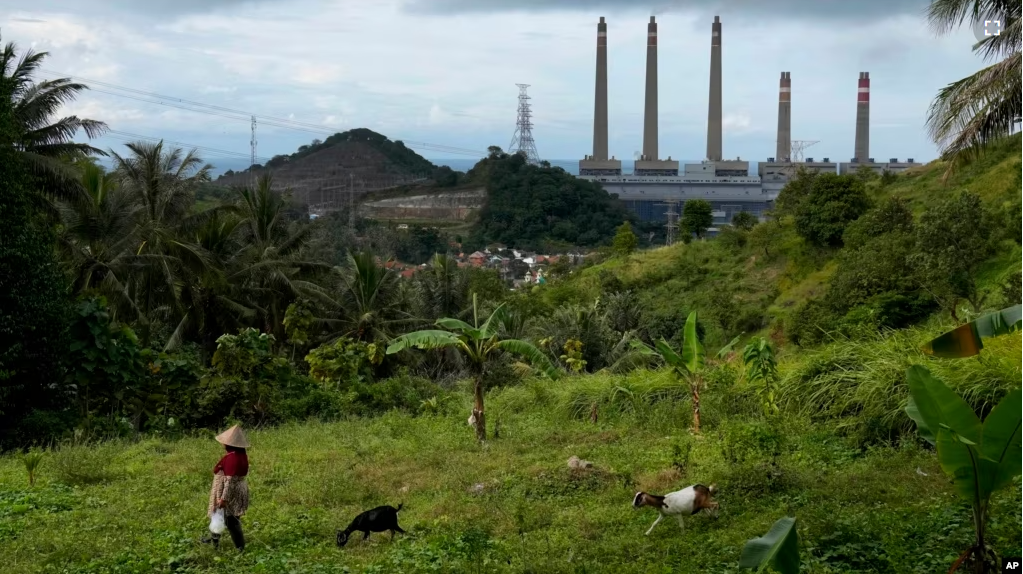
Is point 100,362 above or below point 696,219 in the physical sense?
below

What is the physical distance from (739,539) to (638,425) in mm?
5625

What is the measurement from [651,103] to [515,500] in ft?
354

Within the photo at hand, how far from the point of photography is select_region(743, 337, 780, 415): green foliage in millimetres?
11578

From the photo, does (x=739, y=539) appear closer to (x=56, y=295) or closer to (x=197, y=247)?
(x=56, y=295)

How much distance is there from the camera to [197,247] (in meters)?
21.5

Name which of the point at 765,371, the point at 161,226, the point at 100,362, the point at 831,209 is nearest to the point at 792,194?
the point at 831,209

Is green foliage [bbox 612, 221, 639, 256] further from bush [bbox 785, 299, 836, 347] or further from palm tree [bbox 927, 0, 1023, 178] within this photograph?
palm tree [bbox 927, 0, 1023, 178]

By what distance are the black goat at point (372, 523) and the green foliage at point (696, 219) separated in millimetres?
46045

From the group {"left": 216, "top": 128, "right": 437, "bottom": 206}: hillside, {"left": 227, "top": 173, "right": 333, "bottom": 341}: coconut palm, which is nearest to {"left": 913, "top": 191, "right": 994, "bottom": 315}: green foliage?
{"left": 227, "top": 173, "right": 333, "bottom": 341}: coconut palm

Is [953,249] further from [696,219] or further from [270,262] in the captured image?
[696,219]

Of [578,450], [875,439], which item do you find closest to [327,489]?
[578,450]

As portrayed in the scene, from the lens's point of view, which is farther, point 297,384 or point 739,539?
point 297,384

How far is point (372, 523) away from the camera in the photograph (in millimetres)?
7062

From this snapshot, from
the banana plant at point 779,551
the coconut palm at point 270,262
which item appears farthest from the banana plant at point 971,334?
the coconut palm at point 270,262
